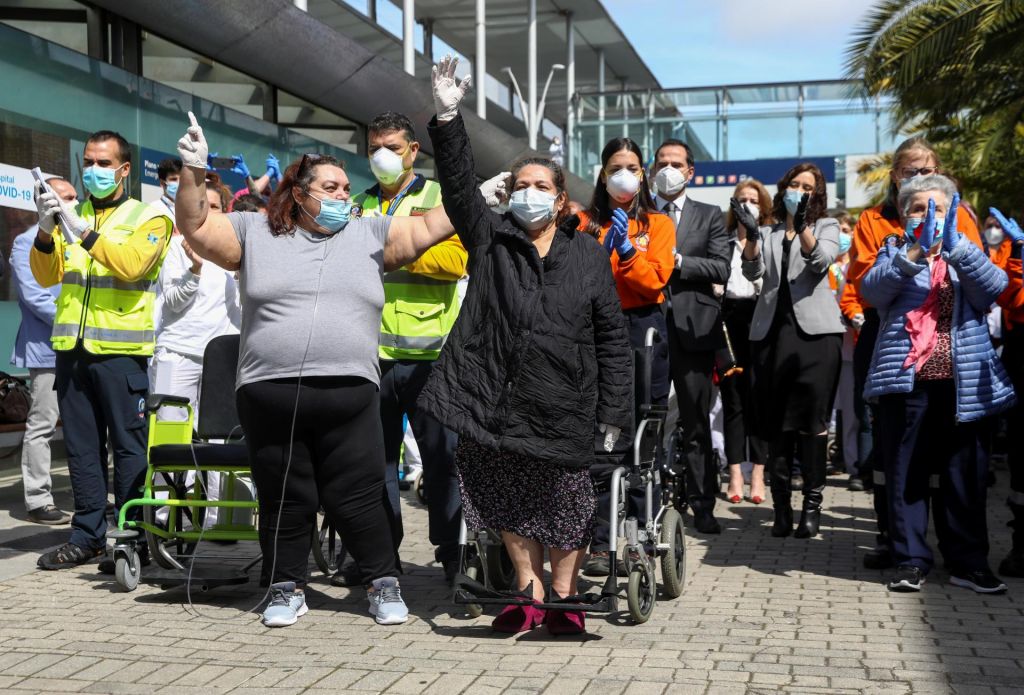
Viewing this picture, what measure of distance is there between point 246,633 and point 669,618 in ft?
5.87

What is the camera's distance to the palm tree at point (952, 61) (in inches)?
674

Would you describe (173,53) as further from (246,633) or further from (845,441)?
(246,633)

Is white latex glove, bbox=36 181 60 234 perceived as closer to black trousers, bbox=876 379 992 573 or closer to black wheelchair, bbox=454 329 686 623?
black wheelchair, bbox=454 329 686 623

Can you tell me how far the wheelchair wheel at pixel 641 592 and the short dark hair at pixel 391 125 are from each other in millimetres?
2422

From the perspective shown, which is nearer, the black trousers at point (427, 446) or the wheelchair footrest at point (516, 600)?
the wheelchair footrest at point (516, 600)

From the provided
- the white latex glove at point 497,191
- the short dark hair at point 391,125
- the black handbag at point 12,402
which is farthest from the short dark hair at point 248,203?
the white latex glove at point 497,191

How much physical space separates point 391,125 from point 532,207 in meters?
1.33

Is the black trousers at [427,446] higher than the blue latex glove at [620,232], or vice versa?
the blue latex glove at [620,232]

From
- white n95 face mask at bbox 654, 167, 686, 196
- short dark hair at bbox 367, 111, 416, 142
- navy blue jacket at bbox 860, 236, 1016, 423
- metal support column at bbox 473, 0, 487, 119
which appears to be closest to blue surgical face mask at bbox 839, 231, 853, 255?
white n95 face mask at bbox 654, 167, 686, 196

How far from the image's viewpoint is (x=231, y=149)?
1404cm

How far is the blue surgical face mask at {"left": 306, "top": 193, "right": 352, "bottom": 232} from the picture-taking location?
576cm

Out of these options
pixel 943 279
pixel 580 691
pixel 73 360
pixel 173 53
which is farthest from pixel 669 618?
pixel 173 53

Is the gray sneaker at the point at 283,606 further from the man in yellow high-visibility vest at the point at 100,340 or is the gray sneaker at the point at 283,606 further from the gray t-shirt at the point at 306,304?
the man in yellow high-visibility vest at the point at 100,340

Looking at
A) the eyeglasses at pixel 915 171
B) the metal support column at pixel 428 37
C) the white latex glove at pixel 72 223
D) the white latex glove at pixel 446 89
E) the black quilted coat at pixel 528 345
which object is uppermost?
the metal support column at pixel 428 37
